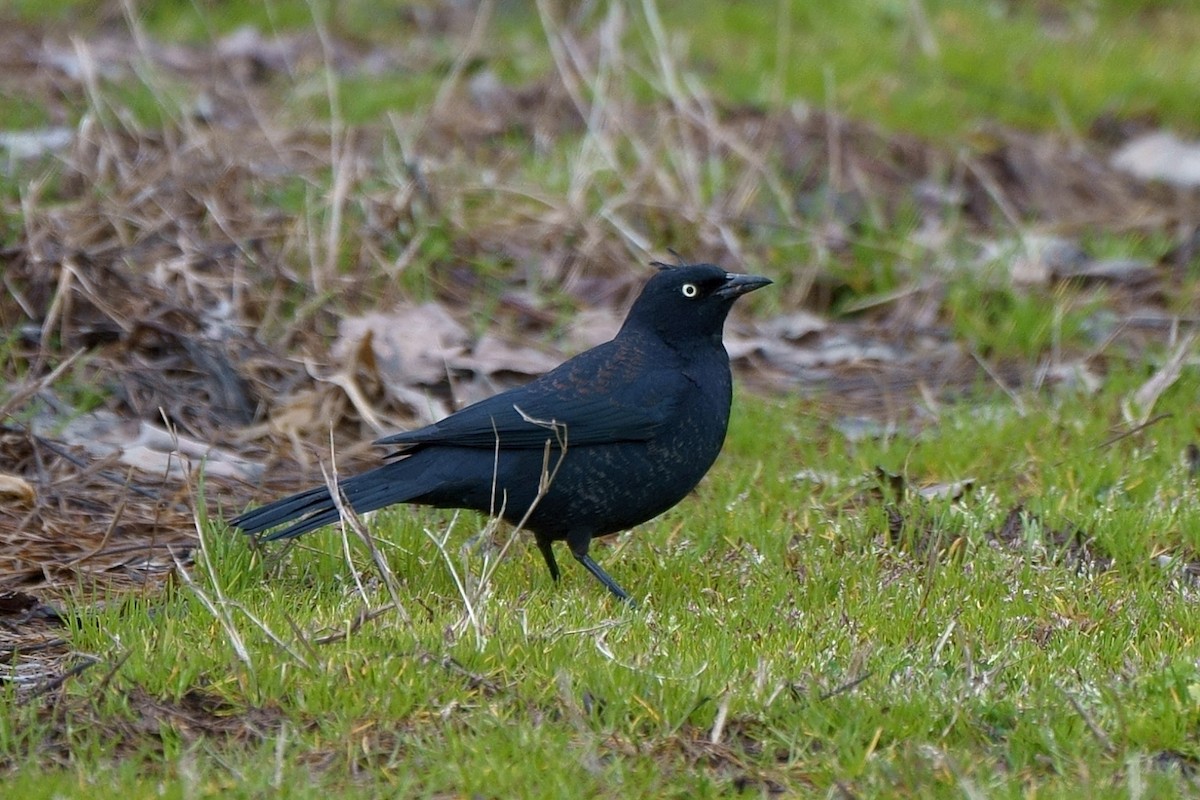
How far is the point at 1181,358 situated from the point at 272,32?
6.92 meters

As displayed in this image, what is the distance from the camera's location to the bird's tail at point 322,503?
482cm

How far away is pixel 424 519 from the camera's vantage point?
5.70 m

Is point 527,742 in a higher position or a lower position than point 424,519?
higher

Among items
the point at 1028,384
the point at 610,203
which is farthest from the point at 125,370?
the point at 1028,384

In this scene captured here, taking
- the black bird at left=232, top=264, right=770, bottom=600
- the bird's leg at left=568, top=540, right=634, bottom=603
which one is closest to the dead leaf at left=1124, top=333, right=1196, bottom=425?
the black bird at left=232, top=264, right=770, bottom=600

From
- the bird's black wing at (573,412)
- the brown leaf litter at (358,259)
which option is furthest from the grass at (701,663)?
the brown leaf litter at (358,259)

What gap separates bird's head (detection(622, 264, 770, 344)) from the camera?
5.65 meters

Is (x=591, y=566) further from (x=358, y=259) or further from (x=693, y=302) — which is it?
(x=358, y=259)

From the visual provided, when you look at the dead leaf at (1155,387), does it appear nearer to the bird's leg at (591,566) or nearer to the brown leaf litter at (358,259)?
the brown leaf litter at (358,259)

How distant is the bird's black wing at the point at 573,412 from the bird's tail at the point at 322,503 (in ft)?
0.46

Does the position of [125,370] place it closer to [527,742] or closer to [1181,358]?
[527,742]

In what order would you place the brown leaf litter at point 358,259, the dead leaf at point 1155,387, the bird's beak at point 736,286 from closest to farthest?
the bird's beak at point 736,286 < the brown leaf litter at point 358,259 < the dead leaf at point 1155,387

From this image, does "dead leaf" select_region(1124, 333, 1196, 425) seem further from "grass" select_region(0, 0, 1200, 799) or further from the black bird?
the black bird

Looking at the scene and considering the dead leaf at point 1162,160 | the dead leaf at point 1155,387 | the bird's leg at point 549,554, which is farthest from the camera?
the dead leaf at point 1162,160
